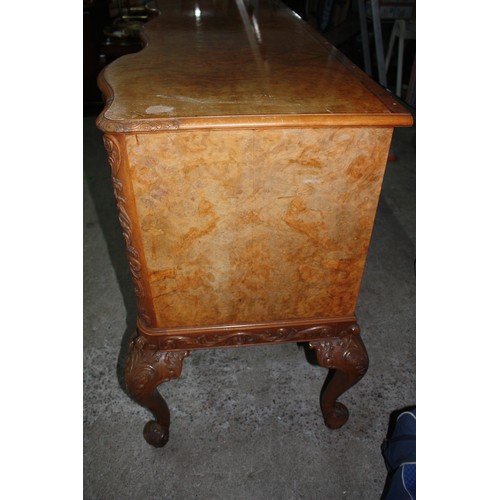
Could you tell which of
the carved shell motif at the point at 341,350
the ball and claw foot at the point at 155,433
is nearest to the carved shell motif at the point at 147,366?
the ball and claw foot at the point at 155,433

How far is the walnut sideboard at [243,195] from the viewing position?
32.3 inches

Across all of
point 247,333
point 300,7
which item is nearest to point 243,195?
point 247,333

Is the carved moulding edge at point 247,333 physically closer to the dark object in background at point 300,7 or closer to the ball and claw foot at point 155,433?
the ball and claw foot at point 155,433

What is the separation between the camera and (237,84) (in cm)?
100

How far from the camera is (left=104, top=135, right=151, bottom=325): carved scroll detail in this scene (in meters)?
0.81

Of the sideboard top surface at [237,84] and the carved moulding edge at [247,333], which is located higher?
the sideboard top surface at [237,84]

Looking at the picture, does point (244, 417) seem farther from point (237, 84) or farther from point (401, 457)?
point (237, 84)

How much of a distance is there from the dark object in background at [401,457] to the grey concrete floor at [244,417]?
37 millimetres

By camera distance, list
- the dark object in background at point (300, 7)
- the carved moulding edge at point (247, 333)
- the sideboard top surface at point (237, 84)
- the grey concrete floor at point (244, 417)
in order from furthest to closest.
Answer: the dark object in background at point (300, 7)
the grey concrete floor at point (244, 417)
the carved moulding edge at point (247, 333)
the sideboard top surface at point (237, 84)

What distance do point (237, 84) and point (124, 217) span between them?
1.33 ft

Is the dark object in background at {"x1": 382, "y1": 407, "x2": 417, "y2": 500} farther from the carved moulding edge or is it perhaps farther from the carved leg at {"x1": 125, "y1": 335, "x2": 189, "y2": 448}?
the carved leg at {"x1": 125, "y1": 335, "x2": 189, "y2": 448}

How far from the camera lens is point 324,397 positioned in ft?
4.37

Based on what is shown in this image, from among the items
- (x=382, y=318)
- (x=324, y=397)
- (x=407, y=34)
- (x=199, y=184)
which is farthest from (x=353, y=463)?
(x=407, y=34)

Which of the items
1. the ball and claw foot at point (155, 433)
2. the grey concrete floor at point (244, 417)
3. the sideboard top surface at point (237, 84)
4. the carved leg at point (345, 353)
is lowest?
the grey concrete floor at point (244, 417)
